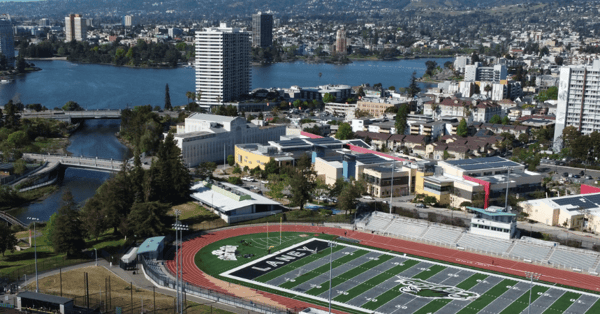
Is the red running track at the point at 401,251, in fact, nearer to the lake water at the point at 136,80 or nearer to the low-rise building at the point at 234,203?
the low-rise building at the point at 234,203

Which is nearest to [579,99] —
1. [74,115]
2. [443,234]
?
[443,234]

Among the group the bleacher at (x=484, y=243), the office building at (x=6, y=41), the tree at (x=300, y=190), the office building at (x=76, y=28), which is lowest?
the bleacher at (x=484, y=243)

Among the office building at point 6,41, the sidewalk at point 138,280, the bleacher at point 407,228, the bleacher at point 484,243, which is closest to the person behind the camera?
the sidewalk at point 138,280

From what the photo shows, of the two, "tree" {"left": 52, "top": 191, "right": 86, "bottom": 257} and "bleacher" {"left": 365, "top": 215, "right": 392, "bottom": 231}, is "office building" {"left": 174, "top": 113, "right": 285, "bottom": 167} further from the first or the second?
"tree" {"left": 52, "top": 191, "right": 86, "bottom": 257}

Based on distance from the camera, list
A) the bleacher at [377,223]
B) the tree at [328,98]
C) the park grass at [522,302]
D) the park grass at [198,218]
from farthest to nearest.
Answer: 1. the tree at [328,98]
2. the park grass at [198,218]
3. the bleacher at [377,223]
4. the park grass at [522,302]

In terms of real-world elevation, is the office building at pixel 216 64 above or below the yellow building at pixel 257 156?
above

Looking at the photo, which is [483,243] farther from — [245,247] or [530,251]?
[245,247]

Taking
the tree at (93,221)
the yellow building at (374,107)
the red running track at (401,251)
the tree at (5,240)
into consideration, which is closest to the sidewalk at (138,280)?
the red running track at (401,251)

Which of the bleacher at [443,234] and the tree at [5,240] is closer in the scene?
the tree at [5,240]
